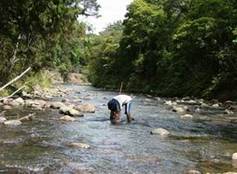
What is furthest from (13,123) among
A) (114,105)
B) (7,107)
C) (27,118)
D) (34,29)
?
(34,29)

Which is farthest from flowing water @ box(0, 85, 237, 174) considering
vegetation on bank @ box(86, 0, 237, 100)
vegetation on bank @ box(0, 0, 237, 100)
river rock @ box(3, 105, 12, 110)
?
vegetation on bank @ box(86, 0, 237, 100)

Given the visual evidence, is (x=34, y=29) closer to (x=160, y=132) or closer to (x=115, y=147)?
(x=160, y=132)

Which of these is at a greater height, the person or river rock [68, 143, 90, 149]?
the person

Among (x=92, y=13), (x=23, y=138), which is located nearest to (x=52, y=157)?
(x=23, y=138)

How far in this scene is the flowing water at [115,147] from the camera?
39.9 ft

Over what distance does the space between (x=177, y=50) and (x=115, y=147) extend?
4291 cm

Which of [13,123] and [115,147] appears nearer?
[115,147]

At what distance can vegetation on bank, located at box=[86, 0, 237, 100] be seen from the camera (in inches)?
1816

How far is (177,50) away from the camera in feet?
188

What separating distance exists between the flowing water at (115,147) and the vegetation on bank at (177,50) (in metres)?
21.0

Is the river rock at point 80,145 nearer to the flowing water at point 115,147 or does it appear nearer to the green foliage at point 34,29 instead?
the flowing water at point 115,147

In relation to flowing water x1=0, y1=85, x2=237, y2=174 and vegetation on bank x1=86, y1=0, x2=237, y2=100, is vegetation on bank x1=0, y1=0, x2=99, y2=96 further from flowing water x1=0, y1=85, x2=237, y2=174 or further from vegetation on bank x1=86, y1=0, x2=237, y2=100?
vegetation on bank x1=86, y1=0, x2=237, y2=100

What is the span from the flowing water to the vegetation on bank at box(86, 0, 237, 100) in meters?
21.0

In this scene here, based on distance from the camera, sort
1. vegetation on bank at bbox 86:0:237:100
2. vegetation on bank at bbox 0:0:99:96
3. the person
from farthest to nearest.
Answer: vegetation on bank at bbox 86:0:237:100 → vegetation on bank at bbox 0:0:99:96 → the person
